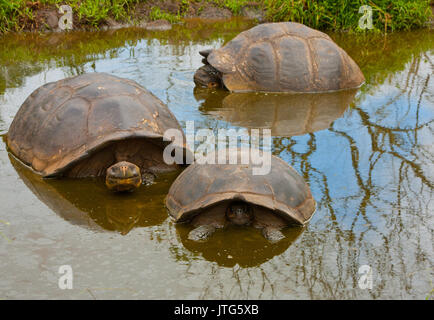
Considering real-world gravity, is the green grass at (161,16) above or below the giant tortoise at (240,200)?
below

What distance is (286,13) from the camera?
10742 millimetres

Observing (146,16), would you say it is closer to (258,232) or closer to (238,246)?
(258,232)

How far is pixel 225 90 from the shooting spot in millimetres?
7277

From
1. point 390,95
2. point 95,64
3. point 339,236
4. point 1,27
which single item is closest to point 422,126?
point 390,95

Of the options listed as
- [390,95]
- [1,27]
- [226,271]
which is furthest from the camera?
[1,27]

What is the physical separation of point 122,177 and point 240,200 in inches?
39.6

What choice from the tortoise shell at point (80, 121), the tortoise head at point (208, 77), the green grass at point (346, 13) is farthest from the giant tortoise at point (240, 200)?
the green grass at point (346, 13)

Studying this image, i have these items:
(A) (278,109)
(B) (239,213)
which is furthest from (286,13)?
(B) (239,213)

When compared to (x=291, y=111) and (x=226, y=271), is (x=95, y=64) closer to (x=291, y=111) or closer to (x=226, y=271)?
(x=291, y=111)

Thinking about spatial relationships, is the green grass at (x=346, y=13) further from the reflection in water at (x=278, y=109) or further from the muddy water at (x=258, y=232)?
the muddy water at (x=258, y=232)

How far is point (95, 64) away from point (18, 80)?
121 cm

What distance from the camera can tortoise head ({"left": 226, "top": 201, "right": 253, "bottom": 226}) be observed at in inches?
144

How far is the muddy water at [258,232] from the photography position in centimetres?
310

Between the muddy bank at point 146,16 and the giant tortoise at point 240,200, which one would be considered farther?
the muddy bank at point 146,16
